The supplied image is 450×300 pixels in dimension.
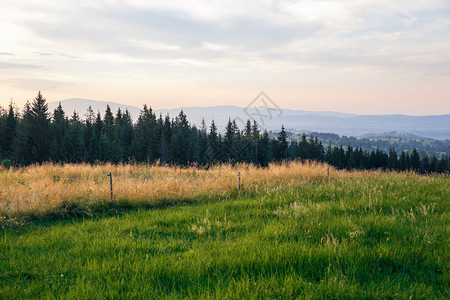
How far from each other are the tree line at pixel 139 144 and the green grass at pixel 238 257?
40.0 meters

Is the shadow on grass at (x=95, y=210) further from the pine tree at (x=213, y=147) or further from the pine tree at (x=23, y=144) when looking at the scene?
the pine tree at (x=213, y=147)

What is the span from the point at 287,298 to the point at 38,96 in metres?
75.2

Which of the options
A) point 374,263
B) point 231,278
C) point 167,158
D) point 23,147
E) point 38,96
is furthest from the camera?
point 167,158

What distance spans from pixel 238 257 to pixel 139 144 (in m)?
80.0

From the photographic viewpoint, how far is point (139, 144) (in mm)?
80562

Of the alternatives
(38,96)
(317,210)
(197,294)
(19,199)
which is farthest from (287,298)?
(38,96)

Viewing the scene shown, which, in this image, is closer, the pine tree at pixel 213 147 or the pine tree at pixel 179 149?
the pine tree at pixel 179 149

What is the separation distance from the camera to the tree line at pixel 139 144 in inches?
2362

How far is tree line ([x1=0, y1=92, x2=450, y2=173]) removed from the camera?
6000cm

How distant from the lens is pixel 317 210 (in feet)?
22.1

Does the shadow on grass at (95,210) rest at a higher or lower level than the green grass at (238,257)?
lower

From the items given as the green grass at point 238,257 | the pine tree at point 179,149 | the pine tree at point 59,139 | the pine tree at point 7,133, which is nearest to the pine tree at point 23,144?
the pine tree at point 7,133

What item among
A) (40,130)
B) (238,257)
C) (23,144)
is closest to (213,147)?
(40,130)

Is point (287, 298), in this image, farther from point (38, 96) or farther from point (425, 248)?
point (38, 96)
